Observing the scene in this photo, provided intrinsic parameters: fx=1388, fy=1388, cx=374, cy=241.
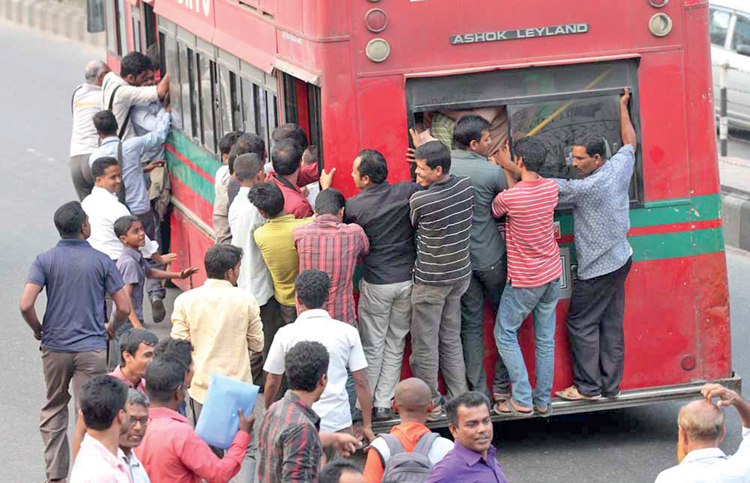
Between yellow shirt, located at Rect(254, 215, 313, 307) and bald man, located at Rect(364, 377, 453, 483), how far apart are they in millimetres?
2026

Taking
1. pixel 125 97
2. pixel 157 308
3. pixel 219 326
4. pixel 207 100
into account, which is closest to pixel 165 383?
pixel 219 326

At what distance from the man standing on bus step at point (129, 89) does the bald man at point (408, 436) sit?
5.82 m

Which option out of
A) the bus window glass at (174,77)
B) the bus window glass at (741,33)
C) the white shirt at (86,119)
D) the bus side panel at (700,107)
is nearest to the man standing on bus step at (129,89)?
the bus window glass at (174,77)

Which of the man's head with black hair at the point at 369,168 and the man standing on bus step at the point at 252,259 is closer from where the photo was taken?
the man's head with black hair at the point at 369,168

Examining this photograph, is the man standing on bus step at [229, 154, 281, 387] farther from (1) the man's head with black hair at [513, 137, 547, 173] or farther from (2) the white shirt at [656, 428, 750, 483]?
(2) the white shirt at [656, 428, 750, 483]

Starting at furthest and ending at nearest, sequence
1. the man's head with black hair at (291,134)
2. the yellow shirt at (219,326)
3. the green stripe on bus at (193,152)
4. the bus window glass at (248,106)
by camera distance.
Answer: the green stripe on bus at (193,152) → the bus window glass at (248,106) → the man's head with black hair at (291,134) → the yellow shirt at (219,326)

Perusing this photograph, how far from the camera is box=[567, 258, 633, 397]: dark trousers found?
298 inches

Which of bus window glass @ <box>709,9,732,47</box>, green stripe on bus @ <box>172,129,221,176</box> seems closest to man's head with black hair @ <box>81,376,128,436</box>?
green stripe on bus @ <box>172,129,221,176</box>

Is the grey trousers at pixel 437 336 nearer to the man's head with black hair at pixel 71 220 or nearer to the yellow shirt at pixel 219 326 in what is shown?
the yellow shirt at pixel 219 326

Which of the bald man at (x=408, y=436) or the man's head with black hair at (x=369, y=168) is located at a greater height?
the man's head with black hair at (x=369, y=168)

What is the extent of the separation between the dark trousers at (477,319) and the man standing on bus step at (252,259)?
3.60 ft

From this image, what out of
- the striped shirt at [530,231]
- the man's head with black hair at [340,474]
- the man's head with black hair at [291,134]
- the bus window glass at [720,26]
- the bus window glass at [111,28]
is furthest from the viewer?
the bus window glass at [720,26]

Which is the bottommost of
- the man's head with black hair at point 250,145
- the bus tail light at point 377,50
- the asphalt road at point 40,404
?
the asphalt road at point 40,404

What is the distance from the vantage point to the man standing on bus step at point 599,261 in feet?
24.2
